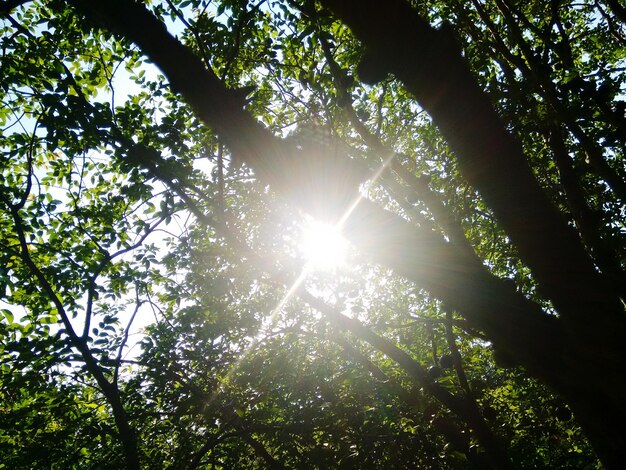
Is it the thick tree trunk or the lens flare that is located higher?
the lens flare

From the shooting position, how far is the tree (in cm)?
167

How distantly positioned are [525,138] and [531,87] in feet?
2.64

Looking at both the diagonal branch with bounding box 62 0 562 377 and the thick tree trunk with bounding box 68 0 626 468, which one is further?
the diagonal branch with bounding box 62 0 562 377

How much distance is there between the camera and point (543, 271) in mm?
1597

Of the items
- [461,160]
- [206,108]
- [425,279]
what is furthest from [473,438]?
[206,108]

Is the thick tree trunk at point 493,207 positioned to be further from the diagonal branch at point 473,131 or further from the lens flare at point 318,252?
the lens flare at point 318,252

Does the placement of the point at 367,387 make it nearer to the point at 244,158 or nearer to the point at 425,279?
the point at 425,279

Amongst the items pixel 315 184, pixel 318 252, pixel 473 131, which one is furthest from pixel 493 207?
pixel 318 252

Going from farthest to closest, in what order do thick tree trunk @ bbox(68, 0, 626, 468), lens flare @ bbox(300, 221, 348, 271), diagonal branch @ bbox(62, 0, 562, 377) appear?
lens flare @ bbox(300, 221, 348, 271) → diagonal branch @ bbox(62, 0, 562, 377) → thick tree trunk @ bbox(68, 0, 626, 468)

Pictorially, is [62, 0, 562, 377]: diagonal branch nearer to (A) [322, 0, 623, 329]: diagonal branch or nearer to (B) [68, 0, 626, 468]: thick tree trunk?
(B) [68, 0, 626, 468]: thick tree trunk

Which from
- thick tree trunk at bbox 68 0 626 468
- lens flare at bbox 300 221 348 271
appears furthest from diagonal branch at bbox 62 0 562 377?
lens flare at bbox 300 221 348 271

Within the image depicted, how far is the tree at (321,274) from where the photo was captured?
1667mm

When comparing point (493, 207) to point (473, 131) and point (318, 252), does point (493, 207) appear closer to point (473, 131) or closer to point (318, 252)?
point (473, 131)

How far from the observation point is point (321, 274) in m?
6.33
